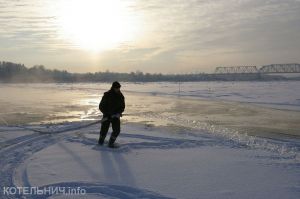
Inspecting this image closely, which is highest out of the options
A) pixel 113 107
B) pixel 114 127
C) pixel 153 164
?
pixel 113 107

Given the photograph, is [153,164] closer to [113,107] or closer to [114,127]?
[114,127]

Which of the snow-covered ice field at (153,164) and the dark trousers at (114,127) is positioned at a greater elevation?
the dark trousers at (114,127)

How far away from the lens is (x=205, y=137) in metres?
12.2

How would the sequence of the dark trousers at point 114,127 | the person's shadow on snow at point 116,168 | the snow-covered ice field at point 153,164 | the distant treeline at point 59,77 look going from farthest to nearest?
the distant treeline at point 59,77
the dark trousers at point 114,127
the person's shadow on snow at point 116,168
the snow-covered ice field at point 153,164

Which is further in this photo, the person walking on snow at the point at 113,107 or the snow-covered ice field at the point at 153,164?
the person walking on snow at the point at 113,107

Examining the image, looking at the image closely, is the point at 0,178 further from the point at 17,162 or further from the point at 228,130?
the point at 228,130

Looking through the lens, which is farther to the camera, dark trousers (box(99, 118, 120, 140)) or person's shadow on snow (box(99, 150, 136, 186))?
dark trousers (box(99, 118, 120, 140))

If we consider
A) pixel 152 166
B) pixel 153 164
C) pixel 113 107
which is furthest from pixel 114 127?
pixel 152 166

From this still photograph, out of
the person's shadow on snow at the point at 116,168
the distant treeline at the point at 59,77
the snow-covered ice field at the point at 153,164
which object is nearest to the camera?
the snow-covered ice field at the point at 153,164

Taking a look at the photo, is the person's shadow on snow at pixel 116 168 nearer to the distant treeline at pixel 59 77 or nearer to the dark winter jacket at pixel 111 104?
the dark winter jacket at pixel 111 104

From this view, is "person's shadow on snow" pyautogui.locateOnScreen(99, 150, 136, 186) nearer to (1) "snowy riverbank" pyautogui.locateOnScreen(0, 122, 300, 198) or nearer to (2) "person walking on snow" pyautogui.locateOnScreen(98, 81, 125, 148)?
(1) "snowy riverbank" pyautogui.locateOnScreen(0, 122, 300, 198)

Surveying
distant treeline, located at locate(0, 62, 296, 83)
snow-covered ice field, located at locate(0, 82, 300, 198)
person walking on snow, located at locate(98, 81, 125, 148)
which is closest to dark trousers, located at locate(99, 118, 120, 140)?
person walking on snow, located at locate(98, 81, 125, 148)

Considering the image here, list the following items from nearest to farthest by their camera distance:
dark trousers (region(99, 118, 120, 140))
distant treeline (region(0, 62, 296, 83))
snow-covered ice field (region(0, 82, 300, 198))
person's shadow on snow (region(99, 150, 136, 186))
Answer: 1. snow-covered ice field (region(0, 82, 300, 198))
2. person's shadow on snow (region(99, 150, 136, 186))
3. dark trousers (region(99, 118, 120, 140))
4. distant treeline (region(0, 62, 296, 83))

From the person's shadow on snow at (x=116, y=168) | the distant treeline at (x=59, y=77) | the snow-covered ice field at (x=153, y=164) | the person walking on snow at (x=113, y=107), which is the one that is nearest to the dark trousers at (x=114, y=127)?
the person walking on snow at (x=113, y=107)
